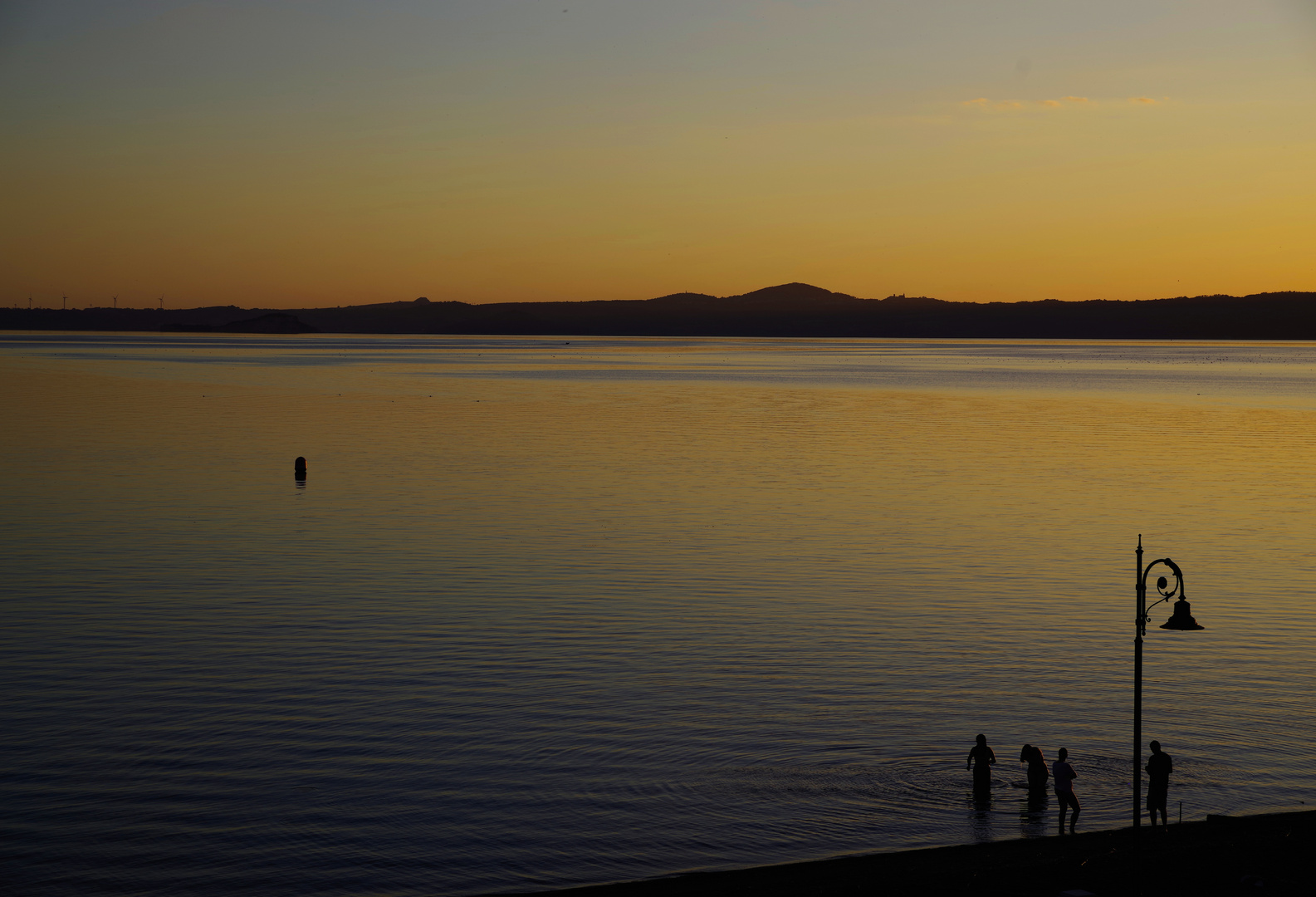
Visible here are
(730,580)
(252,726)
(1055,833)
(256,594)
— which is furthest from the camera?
(730,580)

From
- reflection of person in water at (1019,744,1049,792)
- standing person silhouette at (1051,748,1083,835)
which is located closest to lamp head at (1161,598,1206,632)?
standing person silhouette at (1051,748,1083,835)

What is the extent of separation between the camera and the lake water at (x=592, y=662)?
19.2 metres

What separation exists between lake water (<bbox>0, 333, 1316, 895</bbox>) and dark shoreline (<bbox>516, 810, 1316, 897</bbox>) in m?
1.00

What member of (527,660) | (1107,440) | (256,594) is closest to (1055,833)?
(527,660)

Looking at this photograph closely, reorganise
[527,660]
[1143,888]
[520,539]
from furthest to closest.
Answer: [520,539] < [527,660] < [1143,888]

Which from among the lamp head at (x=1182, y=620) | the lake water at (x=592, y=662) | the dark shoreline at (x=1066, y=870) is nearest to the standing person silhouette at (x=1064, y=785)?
the lake water at (x=592, y=662)

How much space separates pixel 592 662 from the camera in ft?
91.6

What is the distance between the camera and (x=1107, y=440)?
83.6m

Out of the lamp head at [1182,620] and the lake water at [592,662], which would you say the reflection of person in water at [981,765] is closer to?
the lake water at [592,662]

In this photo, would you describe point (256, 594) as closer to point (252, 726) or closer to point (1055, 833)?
point (252, 726)

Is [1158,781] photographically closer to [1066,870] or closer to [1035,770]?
[1035,770]

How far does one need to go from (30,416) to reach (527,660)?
76.4 meters

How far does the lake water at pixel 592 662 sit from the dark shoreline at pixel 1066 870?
100cm

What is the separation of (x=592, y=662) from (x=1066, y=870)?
1318cm
